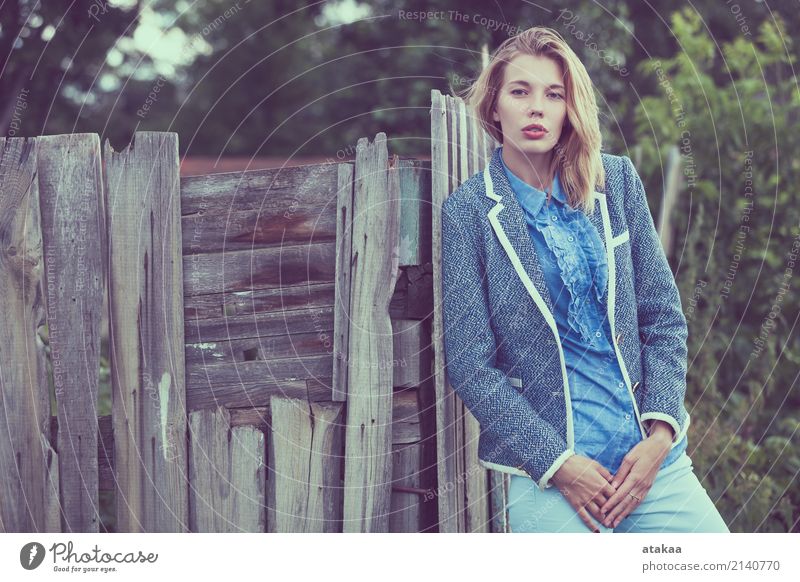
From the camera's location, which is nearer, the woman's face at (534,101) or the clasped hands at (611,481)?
the clasped hands at (611,481)

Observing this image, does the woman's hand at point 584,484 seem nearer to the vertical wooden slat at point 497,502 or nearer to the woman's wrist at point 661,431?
the woman's wrist at point 661,431

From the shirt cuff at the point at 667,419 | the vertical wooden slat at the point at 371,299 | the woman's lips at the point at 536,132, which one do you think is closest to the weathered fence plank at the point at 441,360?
the vertical wooden slat at the point at 371,299

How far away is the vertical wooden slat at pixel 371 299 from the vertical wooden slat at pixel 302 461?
6cm

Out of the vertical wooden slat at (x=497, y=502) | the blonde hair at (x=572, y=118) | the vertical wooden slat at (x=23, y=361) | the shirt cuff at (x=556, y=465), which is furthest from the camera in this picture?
the vertical wooden slat at (x=497, y=502)

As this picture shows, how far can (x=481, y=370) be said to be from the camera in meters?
2.03

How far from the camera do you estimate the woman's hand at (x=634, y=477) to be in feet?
6.57

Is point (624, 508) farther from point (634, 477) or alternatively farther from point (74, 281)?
point (74, 281)

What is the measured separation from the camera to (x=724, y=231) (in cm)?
415

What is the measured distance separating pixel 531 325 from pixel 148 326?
3.39 ft

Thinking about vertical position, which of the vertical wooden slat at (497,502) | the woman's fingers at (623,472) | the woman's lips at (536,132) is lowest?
the vertical wooden slat at (497,502)

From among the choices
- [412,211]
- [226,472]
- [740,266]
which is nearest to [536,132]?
[412,211]

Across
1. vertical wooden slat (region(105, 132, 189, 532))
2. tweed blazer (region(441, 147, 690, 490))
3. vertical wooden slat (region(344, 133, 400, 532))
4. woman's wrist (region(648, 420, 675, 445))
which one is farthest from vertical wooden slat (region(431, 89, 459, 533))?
vertical wooden slat (region(105, 132, 189, 532))
